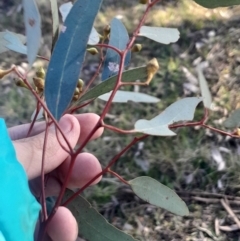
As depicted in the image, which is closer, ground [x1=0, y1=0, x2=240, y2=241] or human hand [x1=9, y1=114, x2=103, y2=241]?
human hand [x1=9, y1=114, x2=103, y2=241]

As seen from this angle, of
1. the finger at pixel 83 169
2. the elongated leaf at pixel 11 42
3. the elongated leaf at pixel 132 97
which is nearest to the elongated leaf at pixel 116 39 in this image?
the elongated leaf at pixel 132 97

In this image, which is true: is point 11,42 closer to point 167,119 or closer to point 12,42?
point 12,42

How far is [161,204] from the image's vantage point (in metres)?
0.67

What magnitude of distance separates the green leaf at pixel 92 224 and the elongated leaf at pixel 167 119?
9.3 inches

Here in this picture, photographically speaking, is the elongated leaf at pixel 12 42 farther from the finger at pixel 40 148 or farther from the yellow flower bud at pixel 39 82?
the finger at pixel 40 148

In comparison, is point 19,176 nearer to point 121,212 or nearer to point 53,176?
point 53,176

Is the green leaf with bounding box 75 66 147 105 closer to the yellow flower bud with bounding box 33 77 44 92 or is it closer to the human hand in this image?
the yellow flower bud with bounding box 33 77 44 92

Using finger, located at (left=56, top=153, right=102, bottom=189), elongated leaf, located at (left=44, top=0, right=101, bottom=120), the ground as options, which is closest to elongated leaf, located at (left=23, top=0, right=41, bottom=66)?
elongated leaf, located at (left=44, top=0, right=101, bottom=120)

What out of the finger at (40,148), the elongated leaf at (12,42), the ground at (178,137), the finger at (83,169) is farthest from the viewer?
the ground at (178,137)

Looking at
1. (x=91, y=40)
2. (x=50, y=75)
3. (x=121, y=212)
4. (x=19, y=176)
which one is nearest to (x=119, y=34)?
(x=91, y=40)

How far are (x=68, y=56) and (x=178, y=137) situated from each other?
41.0 inches

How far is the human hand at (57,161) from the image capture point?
0.79 m

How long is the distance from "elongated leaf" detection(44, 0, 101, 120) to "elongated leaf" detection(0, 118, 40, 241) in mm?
100

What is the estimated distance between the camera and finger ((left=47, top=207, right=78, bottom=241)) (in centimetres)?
79
